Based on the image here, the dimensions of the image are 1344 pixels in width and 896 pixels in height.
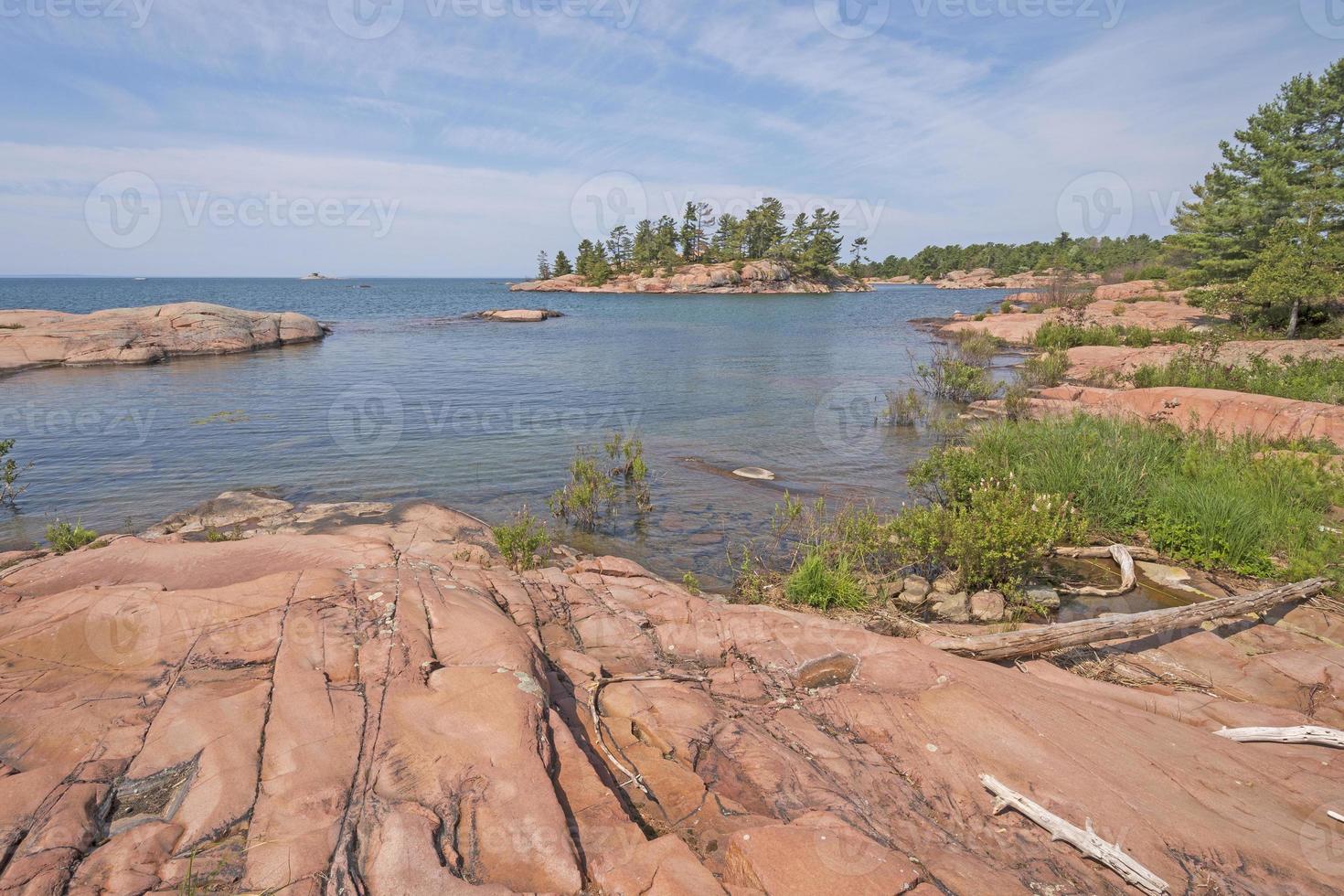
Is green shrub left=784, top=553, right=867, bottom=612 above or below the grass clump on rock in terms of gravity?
below

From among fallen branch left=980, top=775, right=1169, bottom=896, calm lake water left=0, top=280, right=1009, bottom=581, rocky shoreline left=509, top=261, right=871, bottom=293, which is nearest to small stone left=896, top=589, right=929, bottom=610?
calm lake water left=0, top=280, right=1009, bottom=581

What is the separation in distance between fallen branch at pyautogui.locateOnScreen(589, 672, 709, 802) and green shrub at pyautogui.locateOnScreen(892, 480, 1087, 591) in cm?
454

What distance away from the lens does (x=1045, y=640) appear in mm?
6457

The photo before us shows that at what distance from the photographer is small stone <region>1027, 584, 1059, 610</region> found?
8.12 m

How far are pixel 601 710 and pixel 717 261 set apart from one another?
115694mm

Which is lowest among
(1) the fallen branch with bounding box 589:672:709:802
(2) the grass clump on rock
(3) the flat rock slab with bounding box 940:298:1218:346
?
(1) the fallen branch with bounding box 589:672:709:802

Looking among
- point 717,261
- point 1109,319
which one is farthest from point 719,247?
point 1109,319

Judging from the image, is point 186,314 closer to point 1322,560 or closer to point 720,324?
point 720,324

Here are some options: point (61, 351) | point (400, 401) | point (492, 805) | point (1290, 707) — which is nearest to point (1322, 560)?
point (1290, 707)

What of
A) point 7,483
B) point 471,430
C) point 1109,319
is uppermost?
point 1109,319

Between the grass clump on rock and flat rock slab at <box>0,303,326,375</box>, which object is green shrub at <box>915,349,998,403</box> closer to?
the grass clump on rock

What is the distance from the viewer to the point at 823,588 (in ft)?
26.6

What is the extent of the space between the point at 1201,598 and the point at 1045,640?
336 cm

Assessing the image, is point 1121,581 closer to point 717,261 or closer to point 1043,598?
point 1043,598
